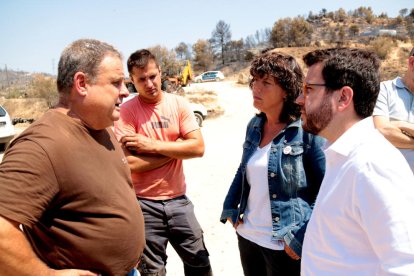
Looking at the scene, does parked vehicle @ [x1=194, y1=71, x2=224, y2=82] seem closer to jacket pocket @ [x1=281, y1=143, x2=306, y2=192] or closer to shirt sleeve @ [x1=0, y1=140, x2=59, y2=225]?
jacket pocket @ [x1=281, y1=143, x2=306, y2=192]

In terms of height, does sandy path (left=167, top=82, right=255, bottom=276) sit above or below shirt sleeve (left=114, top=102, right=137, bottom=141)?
below

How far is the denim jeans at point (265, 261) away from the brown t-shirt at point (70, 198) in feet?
2.68

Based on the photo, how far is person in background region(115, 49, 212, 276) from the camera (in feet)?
9.76

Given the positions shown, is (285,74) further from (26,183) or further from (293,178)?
(26,183)

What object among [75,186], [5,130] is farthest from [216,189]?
[5,130]

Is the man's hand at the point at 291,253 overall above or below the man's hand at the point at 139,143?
below

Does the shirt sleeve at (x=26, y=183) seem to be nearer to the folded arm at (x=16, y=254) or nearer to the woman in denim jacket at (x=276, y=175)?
the folded arm at (x=16, y=254)

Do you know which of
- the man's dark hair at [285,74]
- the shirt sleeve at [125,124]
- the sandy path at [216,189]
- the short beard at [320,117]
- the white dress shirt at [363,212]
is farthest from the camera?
the sandy path at [216,189]

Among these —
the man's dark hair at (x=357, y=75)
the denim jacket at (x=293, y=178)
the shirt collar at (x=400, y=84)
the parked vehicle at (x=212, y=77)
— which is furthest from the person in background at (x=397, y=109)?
the parked vehicle at (x=212, y=77)

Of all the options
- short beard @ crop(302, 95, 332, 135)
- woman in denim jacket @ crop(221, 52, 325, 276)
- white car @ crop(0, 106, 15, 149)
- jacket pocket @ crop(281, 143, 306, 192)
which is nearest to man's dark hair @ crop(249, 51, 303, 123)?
woman in denim jacket @ crop(221, 52, 325, 276)

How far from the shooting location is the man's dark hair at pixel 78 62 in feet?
6.63

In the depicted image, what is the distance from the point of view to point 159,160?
300 centimetres

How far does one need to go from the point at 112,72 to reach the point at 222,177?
217 inches

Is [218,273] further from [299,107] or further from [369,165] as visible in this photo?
[369,165]
